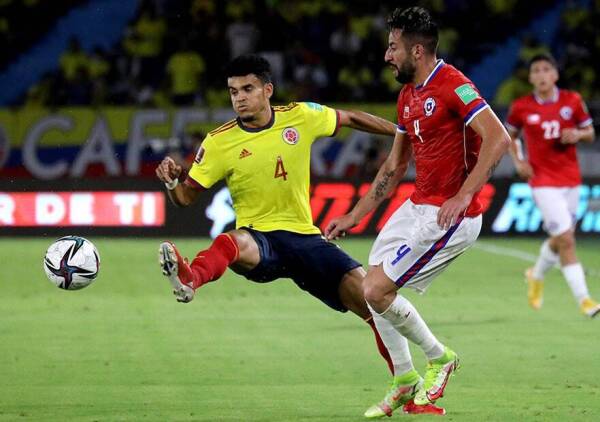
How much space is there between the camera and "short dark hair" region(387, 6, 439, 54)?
6.96m

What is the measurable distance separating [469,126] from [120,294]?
7262 mm

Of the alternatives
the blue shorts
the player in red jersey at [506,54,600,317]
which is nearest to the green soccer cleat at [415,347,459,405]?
the blue shorts

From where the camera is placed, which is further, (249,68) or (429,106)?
(249,68)

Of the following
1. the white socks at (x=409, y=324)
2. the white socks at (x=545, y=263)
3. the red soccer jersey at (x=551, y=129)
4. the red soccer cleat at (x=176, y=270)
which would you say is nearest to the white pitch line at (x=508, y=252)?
the white socks at (x=545, y=263)

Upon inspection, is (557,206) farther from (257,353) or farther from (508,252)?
(508,252)

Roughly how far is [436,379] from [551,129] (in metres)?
5.47

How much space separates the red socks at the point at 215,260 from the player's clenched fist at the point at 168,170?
45cm

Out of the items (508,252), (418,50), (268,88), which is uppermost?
(418,50)

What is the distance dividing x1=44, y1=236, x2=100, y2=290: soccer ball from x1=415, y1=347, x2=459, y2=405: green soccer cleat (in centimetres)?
217

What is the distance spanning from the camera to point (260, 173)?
7.79m

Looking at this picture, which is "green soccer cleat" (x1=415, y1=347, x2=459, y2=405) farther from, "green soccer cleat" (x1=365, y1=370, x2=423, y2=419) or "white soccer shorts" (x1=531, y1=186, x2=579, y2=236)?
"white soccer shorts" (x1=531, y1=186, x2=579, y2=236)

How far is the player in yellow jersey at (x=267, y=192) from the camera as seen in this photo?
7.62 meters

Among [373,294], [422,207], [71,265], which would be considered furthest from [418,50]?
[71,265]

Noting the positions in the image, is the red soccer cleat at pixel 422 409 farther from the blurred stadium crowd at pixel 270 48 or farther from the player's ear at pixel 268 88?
the blurred stadium crowd at pixel 270 48
